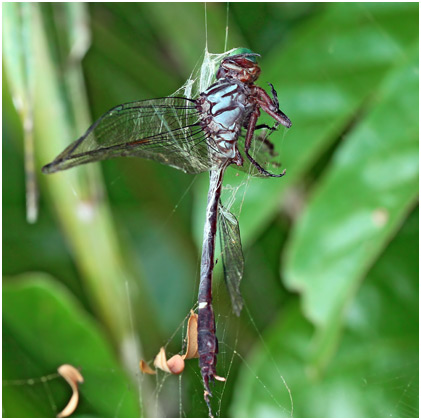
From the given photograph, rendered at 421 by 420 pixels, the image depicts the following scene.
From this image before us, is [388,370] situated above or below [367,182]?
below

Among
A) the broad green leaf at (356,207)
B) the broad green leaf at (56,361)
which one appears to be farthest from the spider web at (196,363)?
the broad green leaf at (356,207)

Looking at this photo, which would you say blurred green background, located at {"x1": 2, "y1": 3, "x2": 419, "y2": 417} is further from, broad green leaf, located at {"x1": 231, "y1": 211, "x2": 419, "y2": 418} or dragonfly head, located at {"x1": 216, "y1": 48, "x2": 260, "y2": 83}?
dragonfly head, located at {"x1": 216, "y1": 48, "x2": 260, "y2": 83}

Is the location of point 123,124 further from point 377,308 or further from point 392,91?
point 377,308

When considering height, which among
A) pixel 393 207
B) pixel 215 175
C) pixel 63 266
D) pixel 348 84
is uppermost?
pixel 348 84

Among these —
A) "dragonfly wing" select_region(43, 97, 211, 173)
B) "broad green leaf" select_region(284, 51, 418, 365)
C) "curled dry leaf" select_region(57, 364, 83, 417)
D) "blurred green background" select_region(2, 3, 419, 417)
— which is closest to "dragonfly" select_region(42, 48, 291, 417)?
"dragonfly wing" select_region(43, 97, 211, 173)

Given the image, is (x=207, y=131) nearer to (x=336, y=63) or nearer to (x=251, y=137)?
(x=251, y=137)

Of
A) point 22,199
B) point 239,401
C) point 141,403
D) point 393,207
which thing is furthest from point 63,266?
point 393,207

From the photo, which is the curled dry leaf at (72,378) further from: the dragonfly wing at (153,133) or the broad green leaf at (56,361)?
the dragonfly wing at (153,133)
